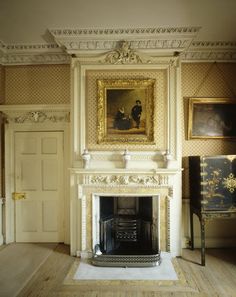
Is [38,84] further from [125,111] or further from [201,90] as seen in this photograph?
[201,90]

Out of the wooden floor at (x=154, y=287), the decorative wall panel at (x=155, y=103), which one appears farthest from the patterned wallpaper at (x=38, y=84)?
the wooden floor at (x=154, y=287)

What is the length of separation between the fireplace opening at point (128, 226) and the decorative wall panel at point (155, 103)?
0.91 m

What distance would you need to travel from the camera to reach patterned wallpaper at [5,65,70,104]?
4676 mm

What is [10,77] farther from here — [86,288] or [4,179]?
[86,288]

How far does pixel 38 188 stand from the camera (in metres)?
4.75

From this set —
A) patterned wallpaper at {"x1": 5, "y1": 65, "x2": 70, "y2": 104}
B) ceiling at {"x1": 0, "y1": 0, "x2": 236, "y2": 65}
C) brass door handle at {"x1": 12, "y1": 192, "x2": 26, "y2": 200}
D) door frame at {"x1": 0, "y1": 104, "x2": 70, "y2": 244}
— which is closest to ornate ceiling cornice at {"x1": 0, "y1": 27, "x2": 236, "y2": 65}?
ceiling at {"x1": 0, "y1": 0, "x2": 236, "y2": 65}

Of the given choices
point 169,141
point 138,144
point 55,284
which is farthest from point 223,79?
point 55,284

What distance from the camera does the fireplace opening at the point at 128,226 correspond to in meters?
4.12

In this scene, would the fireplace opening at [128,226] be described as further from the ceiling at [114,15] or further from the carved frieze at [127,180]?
the ceiling at [114,15]

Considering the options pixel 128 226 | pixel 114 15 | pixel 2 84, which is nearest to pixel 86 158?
pixel 128 226

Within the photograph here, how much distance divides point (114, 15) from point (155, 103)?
144 centimetres

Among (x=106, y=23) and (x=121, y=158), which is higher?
(x=106, y=23)

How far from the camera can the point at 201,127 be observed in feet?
14.9

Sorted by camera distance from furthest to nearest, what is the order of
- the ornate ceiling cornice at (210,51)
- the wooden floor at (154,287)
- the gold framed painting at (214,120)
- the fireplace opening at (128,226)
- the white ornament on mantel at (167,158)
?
the gold framed painting at (214,120)
the ornate ceiling cornice at (210,51)
the fireplace opening at (128,226)
the white ornament on mantel at (167,158)
the wooden floor at (154,287)
